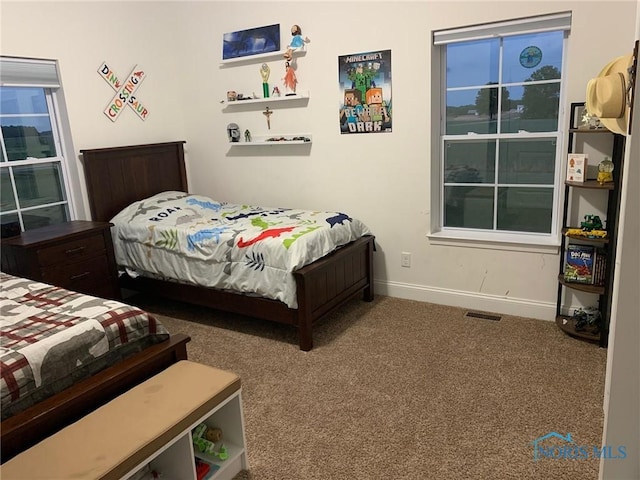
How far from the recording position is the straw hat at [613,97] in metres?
1.92

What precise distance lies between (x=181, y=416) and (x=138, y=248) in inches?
89.3

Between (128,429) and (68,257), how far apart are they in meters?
2.03

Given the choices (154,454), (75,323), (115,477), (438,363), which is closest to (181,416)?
(154,454)

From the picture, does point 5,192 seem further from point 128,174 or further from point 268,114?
point 268,114

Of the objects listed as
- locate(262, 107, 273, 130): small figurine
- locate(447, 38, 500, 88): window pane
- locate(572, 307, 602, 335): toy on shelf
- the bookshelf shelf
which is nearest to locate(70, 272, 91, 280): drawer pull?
locate(262, 107, 273, 130): small figurine

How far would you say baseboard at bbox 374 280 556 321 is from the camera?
325cm

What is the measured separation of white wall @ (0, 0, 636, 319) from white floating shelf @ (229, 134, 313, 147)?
87 millimetres

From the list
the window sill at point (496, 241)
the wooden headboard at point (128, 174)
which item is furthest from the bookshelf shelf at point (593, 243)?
the wooden headboard at point (128, 174)

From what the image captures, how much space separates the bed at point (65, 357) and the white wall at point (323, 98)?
2.07 meters

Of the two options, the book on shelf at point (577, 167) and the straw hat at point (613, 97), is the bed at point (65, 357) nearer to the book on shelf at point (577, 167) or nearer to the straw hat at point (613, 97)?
the straw hat at point (613, 97)

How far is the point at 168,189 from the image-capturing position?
14.3 ft

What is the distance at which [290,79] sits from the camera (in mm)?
3818

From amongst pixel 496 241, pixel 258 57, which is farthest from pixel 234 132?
pixel 496 241

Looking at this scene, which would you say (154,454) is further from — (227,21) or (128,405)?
(227,21)
